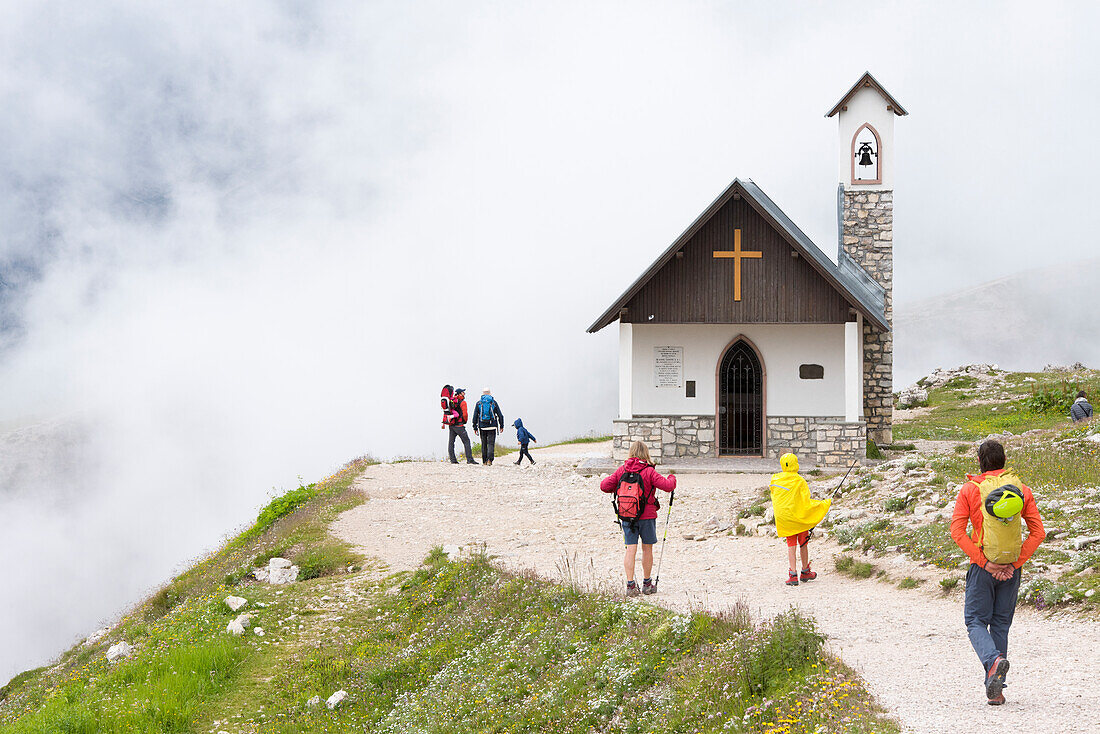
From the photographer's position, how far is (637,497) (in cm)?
866

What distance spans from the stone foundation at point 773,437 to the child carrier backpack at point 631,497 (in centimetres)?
1052

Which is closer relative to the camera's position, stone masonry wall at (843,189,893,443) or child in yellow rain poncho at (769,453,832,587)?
child in yellow rain poncho at (769,453,832,587)

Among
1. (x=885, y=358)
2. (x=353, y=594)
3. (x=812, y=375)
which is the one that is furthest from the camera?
(x=885, y=358)

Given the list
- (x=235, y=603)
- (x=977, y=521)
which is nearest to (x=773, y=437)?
(x=235, y=603)

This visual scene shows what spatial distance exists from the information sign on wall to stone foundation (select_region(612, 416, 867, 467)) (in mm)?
785

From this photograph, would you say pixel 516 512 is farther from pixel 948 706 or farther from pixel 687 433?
pixel 948 706

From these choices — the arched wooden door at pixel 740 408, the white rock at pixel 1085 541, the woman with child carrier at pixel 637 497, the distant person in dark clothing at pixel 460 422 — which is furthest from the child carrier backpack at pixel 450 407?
the white rock at pixel 1085 541

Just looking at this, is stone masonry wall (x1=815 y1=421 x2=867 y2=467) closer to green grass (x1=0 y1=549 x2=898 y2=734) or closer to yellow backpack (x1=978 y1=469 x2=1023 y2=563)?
green grass (x1=0 y1=549 x2=898 y2=734)

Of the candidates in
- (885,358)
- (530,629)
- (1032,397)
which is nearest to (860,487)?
(530,629)

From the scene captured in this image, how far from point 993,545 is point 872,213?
710 inches

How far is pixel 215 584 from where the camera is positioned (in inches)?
502

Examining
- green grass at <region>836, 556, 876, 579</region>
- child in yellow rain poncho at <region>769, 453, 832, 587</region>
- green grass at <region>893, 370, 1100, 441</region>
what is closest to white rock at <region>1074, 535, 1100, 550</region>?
green grass at <region>836, 556, 876, 579</region>

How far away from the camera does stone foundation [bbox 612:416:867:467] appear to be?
63.1ft

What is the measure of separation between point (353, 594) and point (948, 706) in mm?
7707
